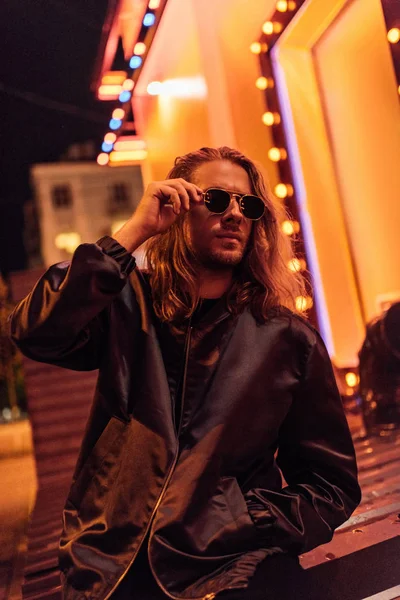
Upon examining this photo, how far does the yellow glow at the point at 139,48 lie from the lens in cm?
597

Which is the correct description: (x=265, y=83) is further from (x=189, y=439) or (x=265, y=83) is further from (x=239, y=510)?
(x=239, y=510)

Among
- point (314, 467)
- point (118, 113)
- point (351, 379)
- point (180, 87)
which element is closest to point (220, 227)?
point (314, 467)

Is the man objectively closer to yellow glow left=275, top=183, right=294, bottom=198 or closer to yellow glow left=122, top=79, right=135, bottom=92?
yellow glow left=275, top=183, right=294, bottom=198

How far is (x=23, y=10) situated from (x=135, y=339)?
5192 millimetres

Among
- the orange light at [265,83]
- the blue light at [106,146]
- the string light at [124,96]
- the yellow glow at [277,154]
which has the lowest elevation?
the yellow glow at [277,154]

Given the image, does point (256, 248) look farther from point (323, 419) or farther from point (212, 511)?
point (212, 511)

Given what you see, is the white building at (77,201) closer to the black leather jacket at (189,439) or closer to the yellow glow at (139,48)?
the yellow glow at (139,48)

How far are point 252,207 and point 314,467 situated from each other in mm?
813

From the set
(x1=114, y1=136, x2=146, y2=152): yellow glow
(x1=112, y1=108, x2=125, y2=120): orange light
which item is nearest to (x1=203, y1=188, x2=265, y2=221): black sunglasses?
(x1=112, y1=108, x2=125, y2=120): orange light

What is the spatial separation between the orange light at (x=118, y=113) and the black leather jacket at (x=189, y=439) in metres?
6.04

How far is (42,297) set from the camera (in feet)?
4.75

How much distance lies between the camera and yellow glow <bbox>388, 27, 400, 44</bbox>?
3289 mm

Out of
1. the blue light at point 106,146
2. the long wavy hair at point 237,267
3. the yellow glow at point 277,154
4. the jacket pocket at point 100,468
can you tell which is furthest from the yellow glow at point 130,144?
the jacket pocket at point 100,468

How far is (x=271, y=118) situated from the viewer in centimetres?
Result: 505
